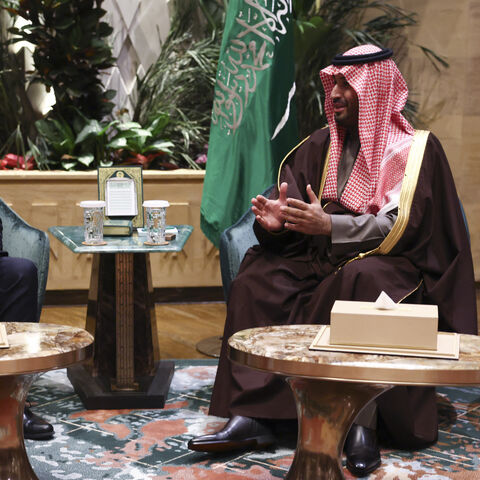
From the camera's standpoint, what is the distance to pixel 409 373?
1863 mm

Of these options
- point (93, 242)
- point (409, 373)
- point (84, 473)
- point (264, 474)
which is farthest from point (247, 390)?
point (409, 373)

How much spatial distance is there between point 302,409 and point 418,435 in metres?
0.93

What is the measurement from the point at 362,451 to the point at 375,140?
1234 millimetres

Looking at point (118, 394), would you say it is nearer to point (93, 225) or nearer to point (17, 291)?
point (17, 291)

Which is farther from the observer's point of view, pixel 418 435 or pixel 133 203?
pixel 133 203

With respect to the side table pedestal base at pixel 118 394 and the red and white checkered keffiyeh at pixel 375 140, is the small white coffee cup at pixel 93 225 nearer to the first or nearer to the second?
the side table pedestal base at pixel 118 394

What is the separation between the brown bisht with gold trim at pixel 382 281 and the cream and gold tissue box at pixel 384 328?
94 cm

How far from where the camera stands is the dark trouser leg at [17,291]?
3.26m

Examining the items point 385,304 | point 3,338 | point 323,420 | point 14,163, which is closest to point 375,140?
point 385,304

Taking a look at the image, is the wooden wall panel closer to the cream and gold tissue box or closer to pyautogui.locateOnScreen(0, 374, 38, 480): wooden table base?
the cream and gold tissue box

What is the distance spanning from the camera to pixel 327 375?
1.91 metres

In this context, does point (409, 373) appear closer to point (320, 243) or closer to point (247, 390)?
point (247, 390)

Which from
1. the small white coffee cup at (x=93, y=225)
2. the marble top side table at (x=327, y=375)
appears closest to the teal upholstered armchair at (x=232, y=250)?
the small white coffee cup at (x=93, y=225)

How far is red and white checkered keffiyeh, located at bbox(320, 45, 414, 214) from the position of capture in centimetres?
327
